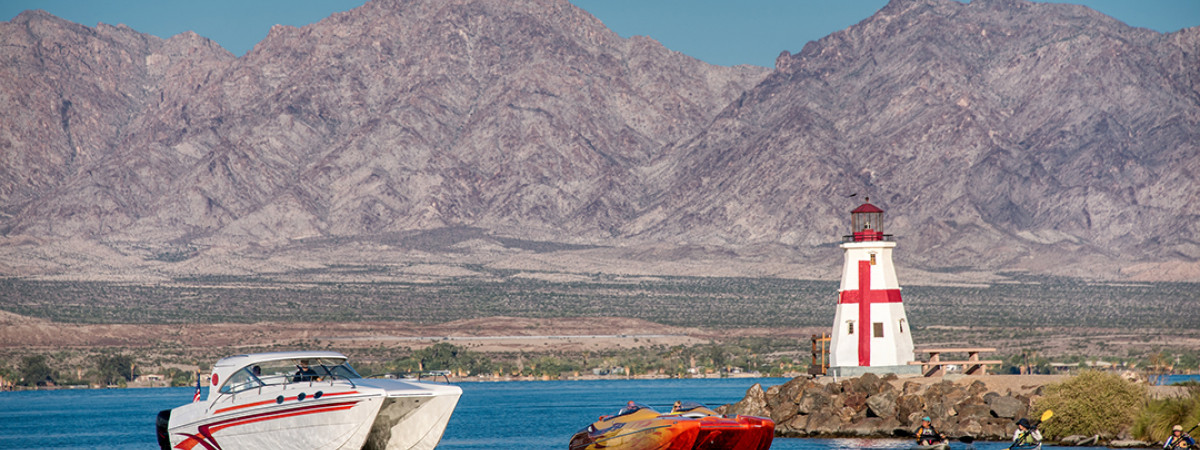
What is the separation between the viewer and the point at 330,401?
35.9 metres

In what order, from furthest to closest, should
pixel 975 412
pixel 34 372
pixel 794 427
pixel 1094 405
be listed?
pixel 34 372
pixel 794 427
pixel 975 412
pixel 1094 405

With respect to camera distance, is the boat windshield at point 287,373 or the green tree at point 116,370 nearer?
the boat windshield at point 287,373

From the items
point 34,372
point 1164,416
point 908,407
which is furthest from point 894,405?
point 34,372

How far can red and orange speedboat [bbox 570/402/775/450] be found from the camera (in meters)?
40.8

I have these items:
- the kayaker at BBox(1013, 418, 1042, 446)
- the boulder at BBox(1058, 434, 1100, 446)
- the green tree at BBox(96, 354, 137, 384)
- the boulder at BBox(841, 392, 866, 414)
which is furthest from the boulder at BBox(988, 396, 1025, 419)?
the green tree at BBox(96, 354, 137, 384)

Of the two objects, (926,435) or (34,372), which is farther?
(34,372)

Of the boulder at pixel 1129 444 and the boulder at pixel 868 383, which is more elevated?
the boulder at pixel 868 383

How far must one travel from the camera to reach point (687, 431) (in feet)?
133

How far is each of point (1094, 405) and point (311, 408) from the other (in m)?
22.6

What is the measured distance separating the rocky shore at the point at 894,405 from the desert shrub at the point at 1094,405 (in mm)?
1909

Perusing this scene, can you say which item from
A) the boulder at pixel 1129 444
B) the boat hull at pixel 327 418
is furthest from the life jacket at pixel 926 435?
the boat hull at pixel 327 418

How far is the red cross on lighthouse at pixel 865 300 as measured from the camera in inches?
2100

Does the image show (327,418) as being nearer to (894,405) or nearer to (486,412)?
(894,405)

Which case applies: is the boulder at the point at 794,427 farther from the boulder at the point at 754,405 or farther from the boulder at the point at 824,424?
the boulder at the point at 754,405
